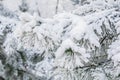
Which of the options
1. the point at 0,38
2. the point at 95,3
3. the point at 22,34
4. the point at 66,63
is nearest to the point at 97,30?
the point at 66,63

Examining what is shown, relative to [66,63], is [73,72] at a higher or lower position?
lower

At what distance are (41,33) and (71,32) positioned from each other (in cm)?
13

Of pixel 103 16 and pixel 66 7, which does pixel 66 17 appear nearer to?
pixel 103 16

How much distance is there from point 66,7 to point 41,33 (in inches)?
371

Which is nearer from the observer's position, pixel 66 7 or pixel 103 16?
pixel 103 16

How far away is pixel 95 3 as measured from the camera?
1713 millimetres

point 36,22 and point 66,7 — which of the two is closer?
point 36,22

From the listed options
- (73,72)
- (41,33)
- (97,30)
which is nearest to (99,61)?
(73,72)

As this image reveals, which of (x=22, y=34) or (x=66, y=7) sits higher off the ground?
(x=22, y=34)

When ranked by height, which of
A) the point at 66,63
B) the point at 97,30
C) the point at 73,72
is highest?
the point at 97,30

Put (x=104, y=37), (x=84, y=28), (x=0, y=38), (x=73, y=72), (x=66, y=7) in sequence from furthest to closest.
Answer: (x=66, y=7)
(x=0, y=38)
(x=73, y=72)
(x=104, y=37)
(x=84, y=28)

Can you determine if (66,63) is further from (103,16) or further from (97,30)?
(103,16)

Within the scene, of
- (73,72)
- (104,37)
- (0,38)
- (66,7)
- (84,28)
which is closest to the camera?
(84,28)

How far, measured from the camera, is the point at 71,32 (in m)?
1.21
